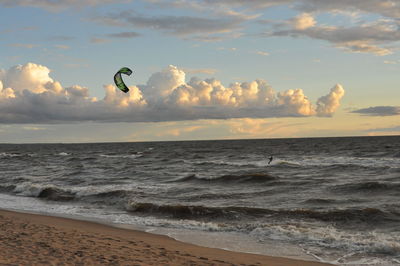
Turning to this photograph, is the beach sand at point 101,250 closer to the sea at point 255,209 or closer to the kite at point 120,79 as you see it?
the sea at point 255,209

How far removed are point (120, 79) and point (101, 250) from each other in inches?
328

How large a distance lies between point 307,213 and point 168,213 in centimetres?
557

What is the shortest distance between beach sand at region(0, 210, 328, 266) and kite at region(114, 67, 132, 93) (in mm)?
5630

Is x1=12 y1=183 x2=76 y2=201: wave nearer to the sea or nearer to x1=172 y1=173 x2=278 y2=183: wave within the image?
the sea

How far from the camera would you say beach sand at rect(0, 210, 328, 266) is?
8.83 meters

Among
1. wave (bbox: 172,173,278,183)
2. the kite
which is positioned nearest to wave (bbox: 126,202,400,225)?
the kite

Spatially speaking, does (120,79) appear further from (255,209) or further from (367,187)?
(367,187)

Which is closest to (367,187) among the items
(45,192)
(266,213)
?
(266,213)

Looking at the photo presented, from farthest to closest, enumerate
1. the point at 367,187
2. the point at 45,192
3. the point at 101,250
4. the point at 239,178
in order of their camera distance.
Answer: the point at 239,178, the point at 45,192, the point at 367,187, the point at 101,250

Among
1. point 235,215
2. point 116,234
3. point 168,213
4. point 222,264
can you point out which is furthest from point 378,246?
point 168,213

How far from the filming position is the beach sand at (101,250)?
348 inches

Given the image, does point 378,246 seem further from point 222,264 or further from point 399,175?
point 399,175

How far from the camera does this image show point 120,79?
657 inches

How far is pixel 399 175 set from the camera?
93.2 feet
